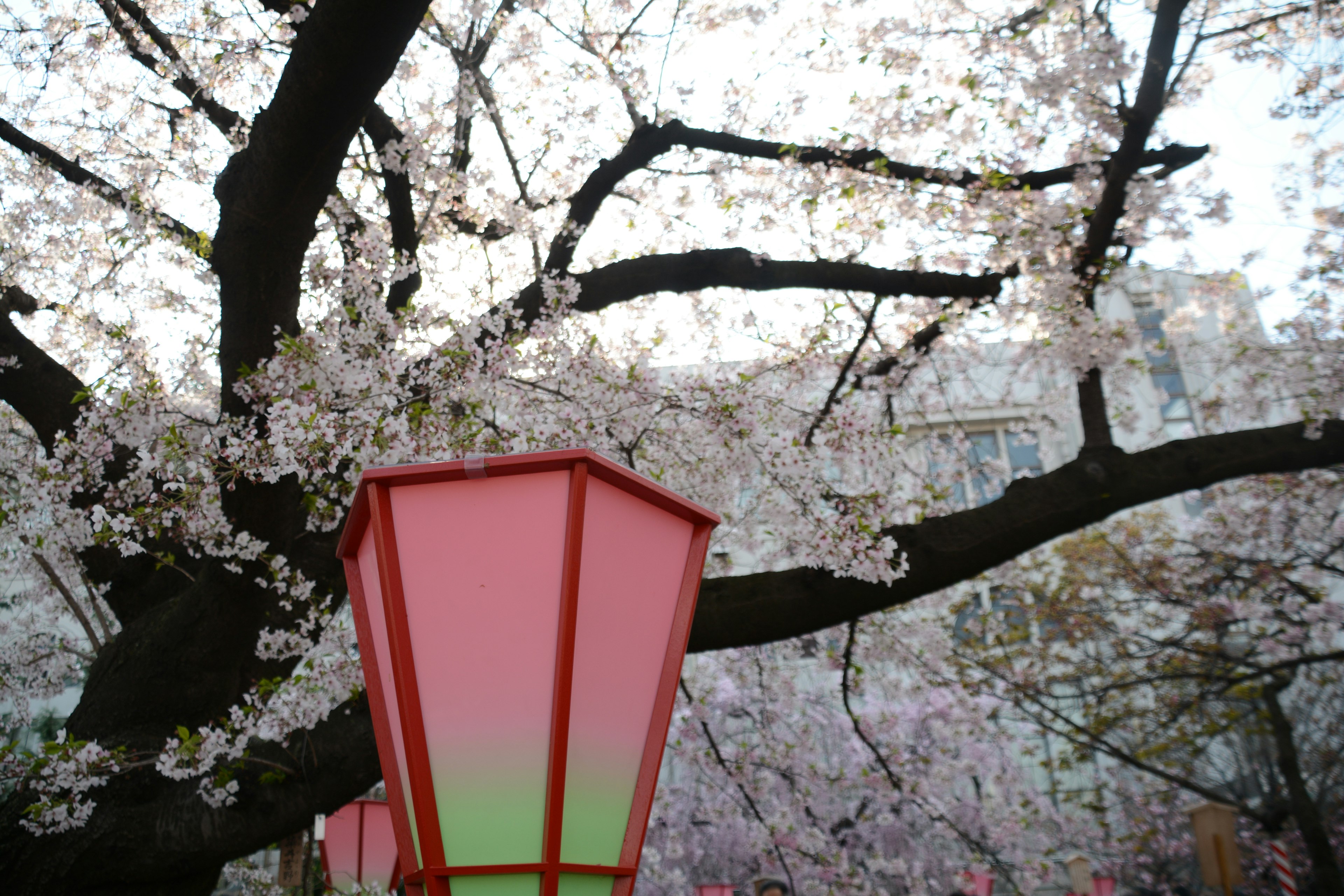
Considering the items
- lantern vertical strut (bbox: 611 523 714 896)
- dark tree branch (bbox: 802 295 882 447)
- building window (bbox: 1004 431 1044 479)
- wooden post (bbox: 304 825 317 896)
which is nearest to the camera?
lantern vertical strut (bbox: 611 523 714 896)

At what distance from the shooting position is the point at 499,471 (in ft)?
4.03

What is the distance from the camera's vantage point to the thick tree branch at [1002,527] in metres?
3.87

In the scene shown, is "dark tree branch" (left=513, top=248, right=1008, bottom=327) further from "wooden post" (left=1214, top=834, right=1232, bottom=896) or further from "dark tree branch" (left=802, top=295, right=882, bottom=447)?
"wooden post" (left=1214, top=834, right=1232, bottom=896)

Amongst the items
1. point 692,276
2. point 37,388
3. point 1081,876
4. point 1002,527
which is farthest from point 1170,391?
point 37,388

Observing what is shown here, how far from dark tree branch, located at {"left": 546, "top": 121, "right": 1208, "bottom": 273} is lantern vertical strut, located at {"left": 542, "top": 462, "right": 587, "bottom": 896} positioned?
3.81 metres

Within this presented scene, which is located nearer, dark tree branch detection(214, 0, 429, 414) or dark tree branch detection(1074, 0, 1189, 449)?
dark tree branch detection(214, 0, 429, 414)

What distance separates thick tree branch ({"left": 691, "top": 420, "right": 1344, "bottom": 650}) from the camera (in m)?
3.87

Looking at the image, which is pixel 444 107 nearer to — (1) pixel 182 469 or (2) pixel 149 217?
(2) pixel 149 217

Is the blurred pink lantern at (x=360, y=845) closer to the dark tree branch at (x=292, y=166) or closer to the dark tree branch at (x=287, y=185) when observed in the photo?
the dark tree branch at (x=287, y=185)

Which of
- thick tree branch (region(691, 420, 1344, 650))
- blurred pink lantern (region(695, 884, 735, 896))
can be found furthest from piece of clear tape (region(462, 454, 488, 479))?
blurred pink lantern (region(695, 884, 735, 896))

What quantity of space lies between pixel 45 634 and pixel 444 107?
544 centimetres

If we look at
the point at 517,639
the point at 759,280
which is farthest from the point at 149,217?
the point at 517,639

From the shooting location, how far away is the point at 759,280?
4.62 meters

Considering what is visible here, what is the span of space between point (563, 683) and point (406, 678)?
0.68 feet
